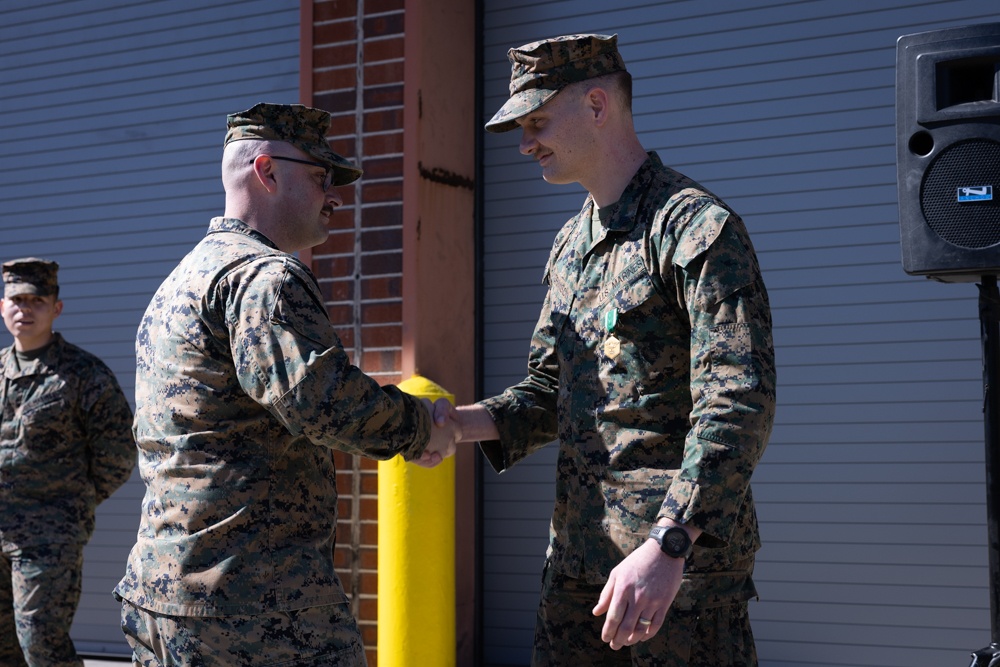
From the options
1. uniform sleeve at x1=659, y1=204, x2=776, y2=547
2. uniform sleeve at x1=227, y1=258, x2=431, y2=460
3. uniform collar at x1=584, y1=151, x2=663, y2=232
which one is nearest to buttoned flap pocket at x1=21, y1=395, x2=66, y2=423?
uniform sleeve at x1=227, y1=258, x2=431, y2=460

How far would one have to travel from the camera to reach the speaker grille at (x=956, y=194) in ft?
11.2

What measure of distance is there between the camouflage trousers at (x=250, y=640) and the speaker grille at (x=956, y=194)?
2168 mm

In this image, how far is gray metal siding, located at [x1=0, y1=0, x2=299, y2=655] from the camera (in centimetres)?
717

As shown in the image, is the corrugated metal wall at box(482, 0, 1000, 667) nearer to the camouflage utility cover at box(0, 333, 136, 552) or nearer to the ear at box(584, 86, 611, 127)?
the camouflage utility cover at box(0, 333, 136, 552)

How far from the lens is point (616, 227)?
9.39ft

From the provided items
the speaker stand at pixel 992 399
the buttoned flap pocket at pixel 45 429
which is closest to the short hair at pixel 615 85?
the speaker stand at pixel 992 399

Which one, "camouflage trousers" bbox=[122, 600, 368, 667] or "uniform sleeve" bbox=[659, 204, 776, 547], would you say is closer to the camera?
"uniform sleeve" bbox=[659, 204, 776, 547]

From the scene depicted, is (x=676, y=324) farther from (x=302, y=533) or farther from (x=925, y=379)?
(x=925, y=379)

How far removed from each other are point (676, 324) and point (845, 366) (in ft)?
10.3

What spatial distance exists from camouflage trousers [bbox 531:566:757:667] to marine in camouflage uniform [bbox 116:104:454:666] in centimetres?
52

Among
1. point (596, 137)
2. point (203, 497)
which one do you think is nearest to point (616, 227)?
point (596, 137)

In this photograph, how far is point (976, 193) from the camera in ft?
11.2

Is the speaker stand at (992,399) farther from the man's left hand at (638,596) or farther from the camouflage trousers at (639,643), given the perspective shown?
the man's left hand at (638,596)

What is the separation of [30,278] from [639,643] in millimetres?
4607
